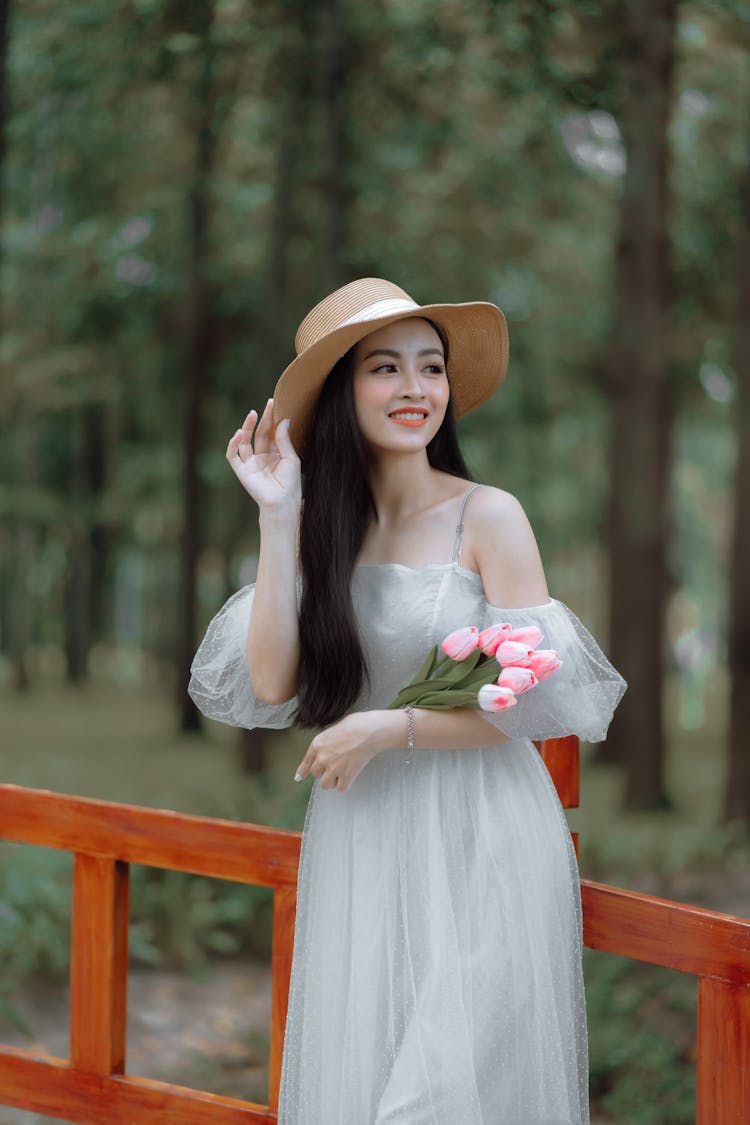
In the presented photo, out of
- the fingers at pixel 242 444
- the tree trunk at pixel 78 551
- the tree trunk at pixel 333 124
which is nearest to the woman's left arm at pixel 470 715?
the fingers at pixel 242 444

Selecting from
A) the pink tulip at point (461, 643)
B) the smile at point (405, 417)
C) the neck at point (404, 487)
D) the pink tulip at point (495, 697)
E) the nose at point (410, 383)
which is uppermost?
the nose at point (410, 383)

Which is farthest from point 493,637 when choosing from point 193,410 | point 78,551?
point 78,551

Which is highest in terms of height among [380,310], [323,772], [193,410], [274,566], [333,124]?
[333,124]

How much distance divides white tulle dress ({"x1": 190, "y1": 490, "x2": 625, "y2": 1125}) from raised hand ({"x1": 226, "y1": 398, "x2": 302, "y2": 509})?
8.8 inches

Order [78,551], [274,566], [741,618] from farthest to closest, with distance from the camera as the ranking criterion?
[78,551], [741,618], [274,566]

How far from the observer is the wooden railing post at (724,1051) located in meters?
2.32

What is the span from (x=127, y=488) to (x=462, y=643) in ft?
62.7

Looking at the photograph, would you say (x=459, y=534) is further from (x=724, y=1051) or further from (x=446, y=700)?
(x=724, y=1051)

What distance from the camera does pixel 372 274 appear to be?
40.8 ft

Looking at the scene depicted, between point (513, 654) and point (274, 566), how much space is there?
1.79 feet

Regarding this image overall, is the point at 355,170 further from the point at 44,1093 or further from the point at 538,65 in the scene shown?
the point at 44,1093

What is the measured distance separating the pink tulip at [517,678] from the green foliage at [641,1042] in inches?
127

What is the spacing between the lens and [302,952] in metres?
2.66

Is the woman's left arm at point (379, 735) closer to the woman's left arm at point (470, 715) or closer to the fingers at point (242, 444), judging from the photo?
Result: the woman's left arm at point (470, 715)
